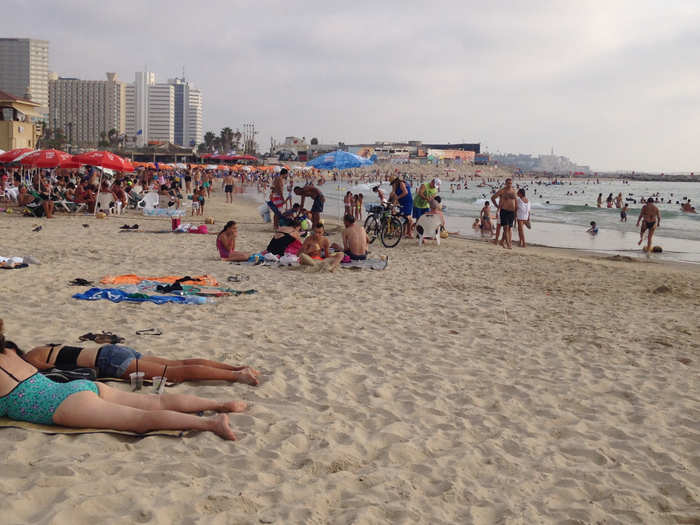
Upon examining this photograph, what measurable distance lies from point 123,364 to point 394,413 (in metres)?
1.66

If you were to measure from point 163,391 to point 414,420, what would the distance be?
150 cm

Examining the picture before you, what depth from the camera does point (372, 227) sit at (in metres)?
12.3

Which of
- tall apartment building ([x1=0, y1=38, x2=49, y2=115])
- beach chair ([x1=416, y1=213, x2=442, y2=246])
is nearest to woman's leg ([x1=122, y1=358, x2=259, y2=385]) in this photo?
beach chair ([x1=416, y1=213, x2=442, y2=246])

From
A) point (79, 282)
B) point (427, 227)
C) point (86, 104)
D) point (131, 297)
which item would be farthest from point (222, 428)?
point (86, 104)

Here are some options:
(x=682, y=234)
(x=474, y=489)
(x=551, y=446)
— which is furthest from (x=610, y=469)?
(x=682, y=234)

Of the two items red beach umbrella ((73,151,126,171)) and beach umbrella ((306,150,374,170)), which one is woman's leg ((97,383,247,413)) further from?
red beach umbrella ((73,151,126,171))

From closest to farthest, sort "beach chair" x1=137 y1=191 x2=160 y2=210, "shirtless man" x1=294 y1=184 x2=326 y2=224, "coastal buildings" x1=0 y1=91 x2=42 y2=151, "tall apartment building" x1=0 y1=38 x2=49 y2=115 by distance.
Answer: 1. "shirtless man" x1=294 y1=184 x2=326 y2=224
2. "beach chair" x1=137 y1=191 x2=160 y2=210
3. "coastal buildings" x1=0 y1=91 x2=42 y2=151
4. "tall apartment building" x1=0 y1=38 x2=49 y2=115

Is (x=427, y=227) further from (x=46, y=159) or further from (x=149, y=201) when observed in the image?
(x=46, y=159)

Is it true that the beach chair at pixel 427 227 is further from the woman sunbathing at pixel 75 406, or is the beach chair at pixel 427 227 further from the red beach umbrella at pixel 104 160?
the woman sunbathing at pixel 75 406

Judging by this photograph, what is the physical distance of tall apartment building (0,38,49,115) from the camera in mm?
160750

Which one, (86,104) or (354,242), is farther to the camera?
(86,104)

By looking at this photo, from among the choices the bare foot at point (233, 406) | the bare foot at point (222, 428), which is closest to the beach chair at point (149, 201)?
the bare foot at point (233, 406)

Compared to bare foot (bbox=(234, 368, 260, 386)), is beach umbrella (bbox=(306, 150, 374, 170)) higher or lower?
higher

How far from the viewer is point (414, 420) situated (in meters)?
3.34
